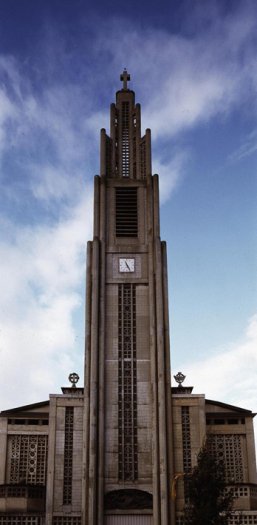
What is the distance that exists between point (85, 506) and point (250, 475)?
11920 mm

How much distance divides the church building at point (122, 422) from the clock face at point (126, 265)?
0.08 metres

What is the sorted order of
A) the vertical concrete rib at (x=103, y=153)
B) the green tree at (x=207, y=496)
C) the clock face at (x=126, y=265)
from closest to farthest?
the green tree at (x=207, y=496) < the clock face at (x=126, y=265) < the vertical concrete rib at (x=103, y=153)

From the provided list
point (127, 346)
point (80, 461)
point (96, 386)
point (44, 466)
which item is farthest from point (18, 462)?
point (127, 346)

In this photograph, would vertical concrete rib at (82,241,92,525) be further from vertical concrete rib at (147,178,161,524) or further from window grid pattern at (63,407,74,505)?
vertical concrete rib at (147,178,161,524)

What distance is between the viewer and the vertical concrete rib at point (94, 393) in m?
42.4

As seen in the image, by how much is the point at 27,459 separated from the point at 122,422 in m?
7.57

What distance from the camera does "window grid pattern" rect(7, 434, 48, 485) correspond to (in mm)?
46375

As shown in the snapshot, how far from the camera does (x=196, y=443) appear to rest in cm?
4478

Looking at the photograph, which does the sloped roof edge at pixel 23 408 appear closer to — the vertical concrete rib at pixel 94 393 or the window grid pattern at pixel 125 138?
the vertical concrete rib at pixel 94 393

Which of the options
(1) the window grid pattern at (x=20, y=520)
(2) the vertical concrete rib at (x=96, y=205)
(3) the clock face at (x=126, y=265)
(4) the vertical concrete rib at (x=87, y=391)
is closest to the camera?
(1) the window grid pattern at (x=20, y=520)

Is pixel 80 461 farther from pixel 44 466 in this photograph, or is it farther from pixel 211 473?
pixel 211 473

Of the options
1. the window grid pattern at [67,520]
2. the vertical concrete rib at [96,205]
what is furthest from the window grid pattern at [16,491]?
the vertical concrete rib at [96,205]

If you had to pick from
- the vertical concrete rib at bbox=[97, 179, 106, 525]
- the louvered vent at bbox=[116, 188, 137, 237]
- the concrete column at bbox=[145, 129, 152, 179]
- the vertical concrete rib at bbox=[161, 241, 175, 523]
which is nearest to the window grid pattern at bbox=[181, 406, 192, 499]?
the vertical concrete rib at bbox=[161, 241, 175, 523]

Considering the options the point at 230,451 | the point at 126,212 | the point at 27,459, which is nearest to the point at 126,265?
the point at 126,212
